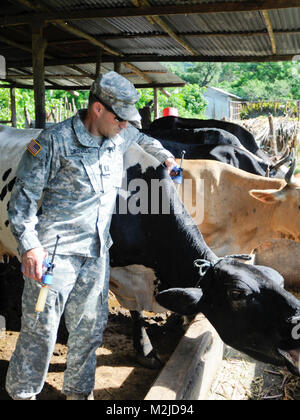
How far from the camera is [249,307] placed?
263cm

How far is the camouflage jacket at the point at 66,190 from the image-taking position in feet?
8.17

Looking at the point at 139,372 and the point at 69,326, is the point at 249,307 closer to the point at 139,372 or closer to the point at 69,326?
the point at 69,326

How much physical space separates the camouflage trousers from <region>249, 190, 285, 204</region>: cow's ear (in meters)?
1.98

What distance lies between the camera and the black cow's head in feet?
8.20

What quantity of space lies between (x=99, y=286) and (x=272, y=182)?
2704 millimetres

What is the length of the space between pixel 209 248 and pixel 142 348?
1.08 meters

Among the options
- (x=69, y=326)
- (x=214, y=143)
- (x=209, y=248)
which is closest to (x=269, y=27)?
(x=214, y=143)

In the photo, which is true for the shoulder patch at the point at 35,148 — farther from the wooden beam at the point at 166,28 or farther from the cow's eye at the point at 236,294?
the wooden beam at the point at 166,28

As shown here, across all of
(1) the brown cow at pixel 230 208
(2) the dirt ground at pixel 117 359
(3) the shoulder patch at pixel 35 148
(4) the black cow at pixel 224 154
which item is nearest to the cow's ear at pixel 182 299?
(2) the dirt ground at pixel 117 359

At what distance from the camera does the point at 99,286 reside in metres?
2.88

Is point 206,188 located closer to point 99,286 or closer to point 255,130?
point 99,286

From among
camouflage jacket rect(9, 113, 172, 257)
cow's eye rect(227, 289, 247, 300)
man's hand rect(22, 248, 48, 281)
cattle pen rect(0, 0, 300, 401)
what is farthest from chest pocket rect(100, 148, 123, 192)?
cattle pen rect(0, 0, 300, 401)
